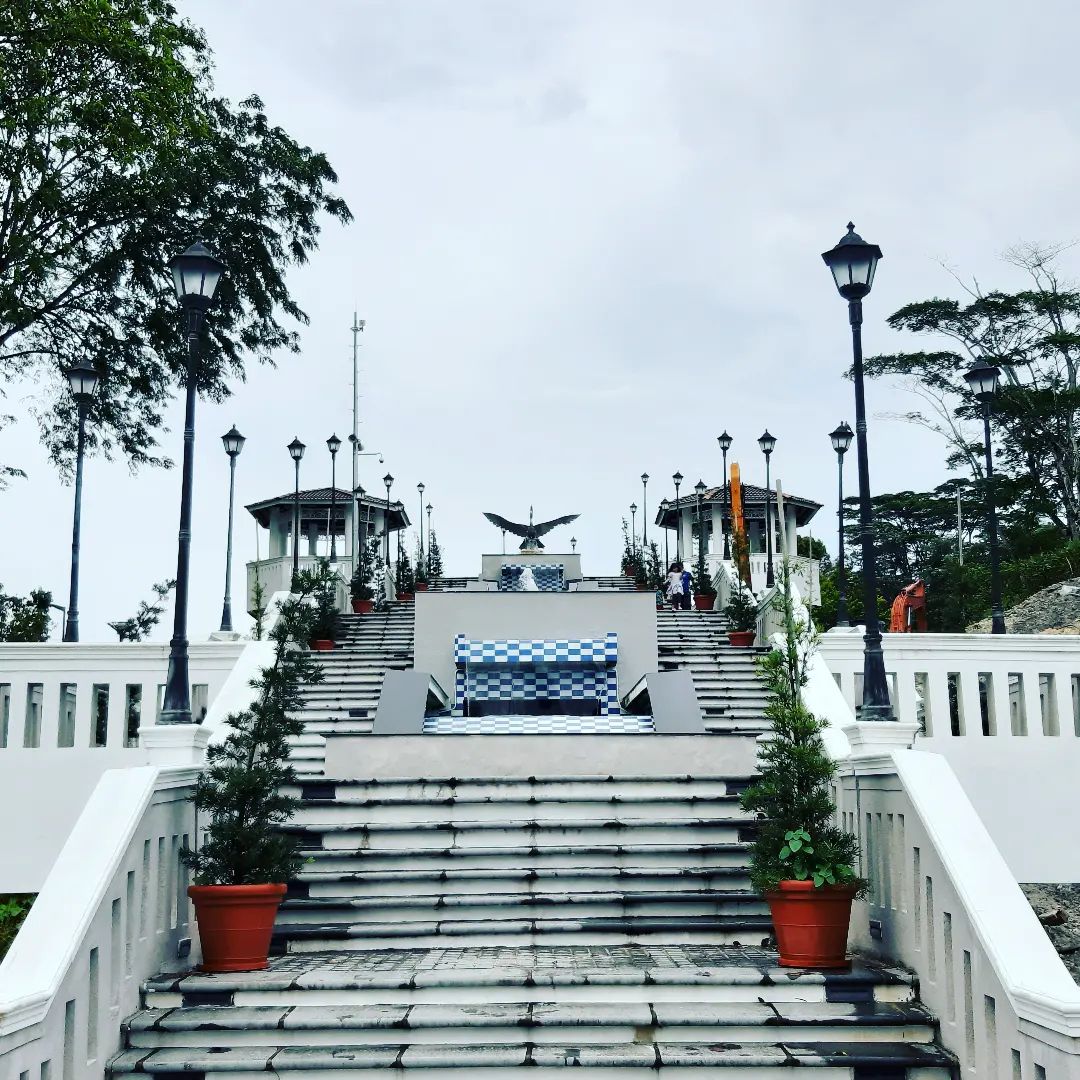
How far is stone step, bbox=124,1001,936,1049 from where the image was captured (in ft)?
20.4

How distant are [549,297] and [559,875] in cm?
1173

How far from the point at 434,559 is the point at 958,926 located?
1170 inches

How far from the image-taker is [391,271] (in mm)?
20969

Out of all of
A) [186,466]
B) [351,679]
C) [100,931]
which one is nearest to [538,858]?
[100,931]

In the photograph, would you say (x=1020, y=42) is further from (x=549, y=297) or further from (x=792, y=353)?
(x=549, y=297)

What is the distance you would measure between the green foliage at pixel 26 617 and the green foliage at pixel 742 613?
1011 centimetres

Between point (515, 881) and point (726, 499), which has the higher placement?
point (726, 499)

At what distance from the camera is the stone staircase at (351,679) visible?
12.2 m

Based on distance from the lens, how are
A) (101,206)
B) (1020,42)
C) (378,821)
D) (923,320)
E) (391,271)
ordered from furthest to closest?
(923,320) < (391,271) < (101,206) < (1020,42) < (378,821)

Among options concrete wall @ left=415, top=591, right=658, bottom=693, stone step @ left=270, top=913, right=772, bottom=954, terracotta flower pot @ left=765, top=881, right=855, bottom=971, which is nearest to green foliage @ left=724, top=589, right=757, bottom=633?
concrete wall @ left=415, top=591, right=658, bottom=693

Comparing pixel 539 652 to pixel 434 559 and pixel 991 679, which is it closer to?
pixel 991 679

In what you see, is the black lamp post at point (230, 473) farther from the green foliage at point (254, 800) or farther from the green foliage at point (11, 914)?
the green foliage at point (254, 800)

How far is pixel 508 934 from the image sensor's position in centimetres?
791

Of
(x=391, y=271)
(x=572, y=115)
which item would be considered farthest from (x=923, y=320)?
(x=572, y=115)
